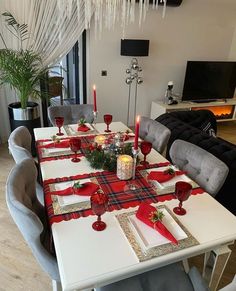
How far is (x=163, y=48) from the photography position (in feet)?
13.5

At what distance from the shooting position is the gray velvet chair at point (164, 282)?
1112 mm

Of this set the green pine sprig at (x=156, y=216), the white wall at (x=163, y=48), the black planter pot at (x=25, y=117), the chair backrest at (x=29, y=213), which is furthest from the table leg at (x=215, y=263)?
the white wall at (x=163, y=48)

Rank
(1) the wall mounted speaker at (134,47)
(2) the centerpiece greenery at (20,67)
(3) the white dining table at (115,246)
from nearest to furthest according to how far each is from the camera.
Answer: (3) the white dining table at (115,246), (2) the centerpiece greenery at (20,67), (1) the wall mounted speaker at (134,47)

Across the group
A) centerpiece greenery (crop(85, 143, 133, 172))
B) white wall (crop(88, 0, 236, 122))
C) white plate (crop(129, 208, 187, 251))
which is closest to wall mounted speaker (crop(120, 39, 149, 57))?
white wall (crop(88, 0, 236, 122))

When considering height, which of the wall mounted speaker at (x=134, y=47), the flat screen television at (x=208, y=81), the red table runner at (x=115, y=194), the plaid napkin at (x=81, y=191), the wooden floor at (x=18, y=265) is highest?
the wall mounted speaker at (x=134, y=47)

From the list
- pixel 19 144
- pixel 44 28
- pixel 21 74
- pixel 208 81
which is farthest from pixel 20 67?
pixel 208 81

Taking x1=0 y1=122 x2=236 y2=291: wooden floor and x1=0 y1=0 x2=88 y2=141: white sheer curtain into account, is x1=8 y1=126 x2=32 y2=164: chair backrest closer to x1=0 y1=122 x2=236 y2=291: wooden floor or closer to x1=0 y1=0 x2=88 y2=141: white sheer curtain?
x1=0 y1=122 x2=236 y2=291: wooden floor

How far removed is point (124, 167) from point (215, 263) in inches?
25.8

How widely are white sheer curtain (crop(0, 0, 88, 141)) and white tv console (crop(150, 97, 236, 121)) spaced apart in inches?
67.8

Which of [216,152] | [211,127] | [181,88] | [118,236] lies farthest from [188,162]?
[181,88]

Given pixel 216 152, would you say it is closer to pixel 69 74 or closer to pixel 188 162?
pixel 188 162

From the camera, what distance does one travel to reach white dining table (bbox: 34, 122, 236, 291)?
2.93 ft

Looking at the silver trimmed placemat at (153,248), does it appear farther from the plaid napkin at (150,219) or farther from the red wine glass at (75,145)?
the red wine glass at (75,145)

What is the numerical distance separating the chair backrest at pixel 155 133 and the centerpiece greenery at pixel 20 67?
160 centimetres
